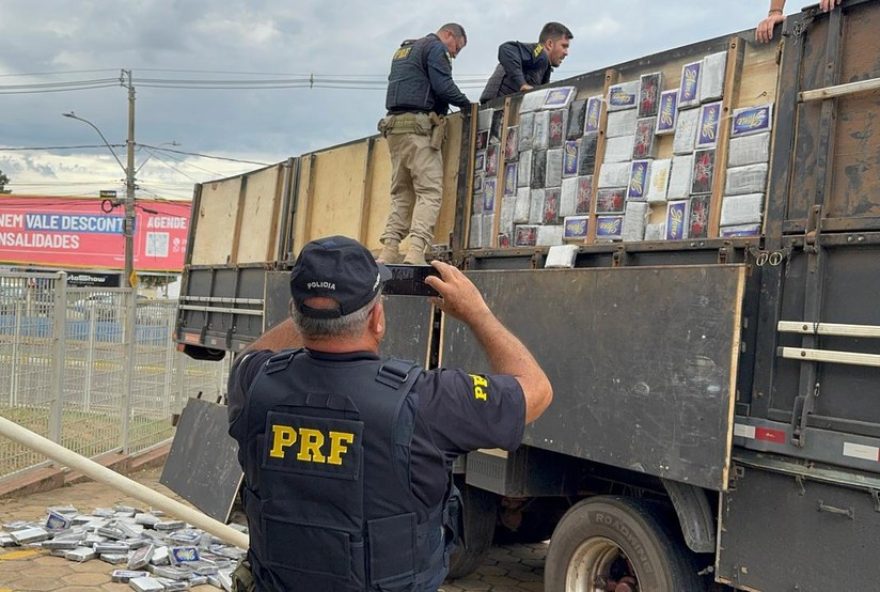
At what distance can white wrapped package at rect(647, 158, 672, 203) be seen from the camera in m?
4.09

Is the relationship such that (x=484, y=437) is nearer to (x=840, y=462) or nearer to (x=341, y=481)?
(x=341, y=481)

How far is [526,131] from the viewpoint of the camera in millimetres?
4910

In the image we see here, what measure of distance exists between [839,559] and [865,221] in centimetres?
134

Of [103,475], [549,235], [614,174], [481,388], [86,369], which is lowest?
[86,369]

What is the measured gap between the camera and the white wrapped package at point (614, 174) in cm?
430

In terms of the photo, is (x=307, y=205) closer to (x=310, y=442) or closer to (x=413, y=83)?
(x=413, y=83)

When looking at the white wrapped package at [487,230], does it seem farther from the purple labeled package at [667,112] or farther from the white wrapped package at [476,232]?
the purple labeled package at [667,112]

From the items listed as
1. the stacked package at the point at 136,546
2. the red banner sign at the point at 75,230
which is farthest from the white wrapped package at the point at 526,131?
the red banner sign at the point at 75,230

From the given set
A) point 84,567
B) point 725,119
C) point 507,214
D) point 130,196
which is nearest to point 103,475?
→ point 84,567

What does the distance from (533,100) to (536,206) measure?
0.66 meters

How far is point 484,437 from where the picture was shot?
199 cm

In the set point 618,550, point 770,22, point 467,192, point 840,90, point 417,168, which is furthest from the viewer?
point 417,168

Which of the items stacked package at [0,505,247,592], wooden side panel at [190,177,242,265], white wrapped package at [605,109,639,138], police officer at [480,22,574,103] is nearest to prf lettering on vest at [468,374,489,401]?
white wrapped package at [605,109,639,138]

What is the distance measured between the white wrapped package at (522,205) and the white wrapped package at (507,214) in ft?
0.10
